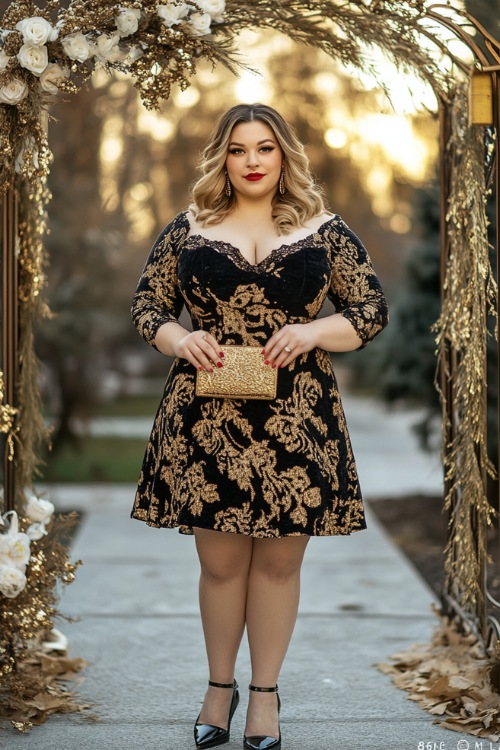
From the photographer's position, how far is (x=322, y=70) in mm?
18562

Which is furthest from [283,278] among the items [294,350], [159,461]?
[159,461]

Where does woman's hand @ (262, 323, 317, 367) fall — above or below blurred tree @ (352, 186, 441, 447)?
below

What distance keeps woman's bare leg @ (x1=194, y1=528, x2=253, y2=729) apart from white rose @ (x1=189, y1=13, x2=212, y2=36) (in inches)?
68.1

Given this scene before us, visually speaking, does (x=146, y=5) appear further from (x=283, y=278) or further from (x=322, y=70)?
(x=322, y=70)

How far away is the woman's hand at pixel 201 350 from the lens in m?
3.22

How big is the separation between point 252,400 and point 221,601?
70 cm

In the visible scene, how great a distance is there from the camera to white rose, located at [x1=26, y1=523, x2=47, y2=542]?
400 centimetres

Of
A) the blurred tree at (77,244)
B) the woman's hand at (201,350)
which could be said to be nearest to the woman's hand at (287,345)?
the woman's hand at (201,350)

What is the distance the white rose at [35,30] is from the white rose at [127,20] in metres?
0.24

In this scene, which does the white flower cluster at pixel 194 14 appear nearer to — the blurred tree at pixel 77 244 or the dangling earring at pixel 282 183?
the dangling earring at pixel 282 183

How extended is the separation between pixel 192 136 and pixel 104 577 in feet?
40.1

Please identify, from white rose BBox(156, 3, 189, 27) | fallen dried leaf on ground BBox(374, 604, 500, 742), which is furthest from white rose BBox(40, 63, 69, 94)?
fallen dried leaf on ground BBox(374, 604, 500, 742)

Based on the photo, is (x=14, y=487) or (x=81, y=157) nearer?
(x=14, y=487)

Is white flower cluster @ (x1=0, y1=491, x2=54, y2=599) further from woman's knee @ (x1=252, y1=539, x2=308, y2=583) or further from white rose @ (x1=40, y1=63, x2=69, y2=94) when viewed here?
white rose @ (x1=40, y1=63, x2=69, y2=94)
